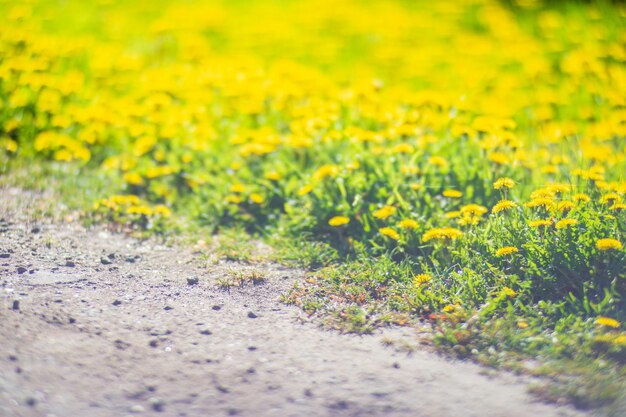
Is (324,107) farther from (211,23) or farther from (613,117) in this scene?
(211,23)

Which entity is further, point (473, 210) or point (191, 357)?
point (473, 210)

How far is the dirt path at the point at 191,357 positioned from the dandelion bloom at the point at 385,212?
0.54 m

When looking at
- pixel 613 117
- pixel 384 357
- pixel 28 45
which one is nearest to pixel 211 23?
pixel 28 45

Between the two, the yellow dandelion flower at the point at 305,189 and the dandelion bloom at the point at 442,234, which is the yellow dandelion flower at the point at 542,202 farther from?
the yellow dandelion flower at the point at 305,189

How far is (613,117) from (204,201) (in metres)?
2.64

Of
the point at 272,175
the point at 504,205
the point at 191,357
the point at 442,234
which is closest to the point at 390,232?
the point at 442,234

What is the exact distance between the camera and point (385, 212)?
4145mm

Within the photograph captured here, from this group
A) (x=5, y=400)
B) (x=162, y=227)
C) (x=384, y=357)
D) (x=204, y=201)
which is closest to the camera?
(x=5, y=400)

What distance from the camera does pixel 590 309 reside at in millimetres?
3422

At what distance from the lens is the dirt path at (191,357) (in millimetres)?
2863

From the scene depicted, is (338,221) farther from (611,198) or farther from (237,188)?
(611,198)

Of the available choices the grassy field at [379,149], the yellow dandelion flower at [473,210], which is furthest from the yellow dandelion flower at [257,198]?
the yellow dandelion flower at [473,210]

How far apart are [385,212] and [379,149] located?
79 cm

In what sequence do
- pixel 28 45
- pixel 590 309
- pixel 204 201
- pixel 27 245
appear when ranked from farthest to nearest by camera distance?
pixel 28 45 → pixel 204 201 → pixel 27 245 → pixel 590 309
